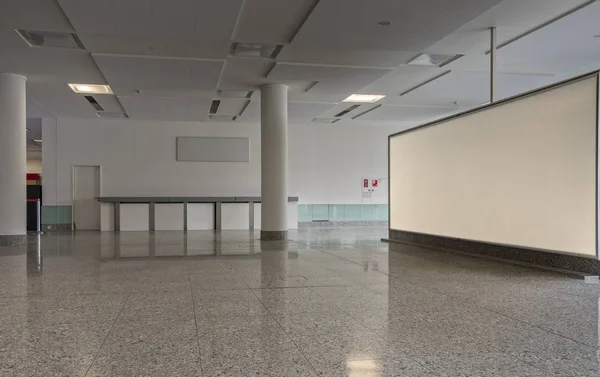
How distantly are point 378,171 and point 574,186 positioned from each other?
19.1m

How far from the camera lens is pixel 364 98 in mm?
21047

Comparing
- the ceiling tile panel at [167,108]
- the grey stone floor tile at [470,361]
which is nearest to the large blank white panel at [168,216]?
the ceiling tile panel at [167,108]

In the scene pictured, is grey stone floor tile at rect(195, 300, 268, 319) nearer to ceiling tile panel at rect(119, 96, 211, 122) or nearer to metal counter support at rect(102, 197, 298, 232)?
ceiling tile panel at rect(119, 96, 211, 122)

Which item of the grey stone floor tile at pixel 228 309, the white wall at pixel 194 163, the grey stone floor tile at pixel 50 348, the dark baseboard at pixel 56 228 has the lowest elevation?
the dark baseboard at pixel 56 228

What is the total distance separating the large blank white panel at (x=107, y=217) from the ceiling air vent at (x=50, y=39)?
11.9 m

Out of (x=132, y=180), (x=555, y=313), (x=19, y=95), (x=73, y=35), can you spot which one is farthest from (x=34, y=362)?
(x=132, y=180)

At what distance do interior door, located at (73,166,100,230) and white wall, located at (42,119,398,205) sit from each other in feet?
1.19

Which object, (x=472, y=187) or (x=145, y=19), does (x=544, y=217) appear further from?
(x=145, y=19)

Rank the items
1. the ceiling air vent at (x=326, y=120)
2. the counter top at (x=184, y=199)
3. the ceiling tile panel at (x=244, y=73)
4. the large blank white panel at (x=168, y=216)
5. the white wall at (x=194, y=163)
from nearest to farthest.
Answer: the ceiling tile panel at (x=244, y=73) → the counter top at (x=184, y=199) → the large blank white panel at (x=168, y=216) → the white wall at (x=194, y=163) → the ceiling air vent at (x=326, y=120)

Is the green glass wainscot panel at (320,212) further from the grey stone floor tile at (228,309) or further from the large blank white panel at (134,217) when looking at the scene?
the grey stone floor tile at (228,309)

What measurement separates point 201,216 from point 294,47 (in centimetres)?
1359

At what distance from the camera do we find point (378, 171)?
2841 cm

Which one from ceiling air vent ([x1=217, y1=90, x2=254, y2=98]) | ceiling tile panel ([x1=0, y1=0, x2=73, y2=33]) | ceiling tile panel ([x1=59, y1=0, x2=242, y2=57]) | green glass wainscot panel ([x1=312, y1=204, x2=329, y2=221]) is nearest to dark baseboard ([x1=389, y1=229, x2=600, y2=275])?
ceiling tile panel ([x1=59, y1=0, x2=242, y2=57])

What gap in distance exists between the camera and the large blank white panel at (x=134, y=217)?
2394 centimetres
